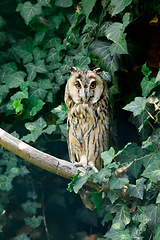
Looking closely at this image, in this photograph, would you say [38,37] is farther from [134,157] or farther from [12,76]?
[134,157]

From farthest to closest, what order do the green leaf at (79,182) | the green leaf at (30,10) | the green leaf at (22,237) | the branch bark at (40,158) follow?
the green leaf at (22,237) < the green leaf at (30,10) < the branch bark at (40,158) < the green leaf at (79,182)

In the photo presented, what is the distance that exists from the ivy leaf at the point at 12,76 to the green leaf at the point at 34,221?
111cm

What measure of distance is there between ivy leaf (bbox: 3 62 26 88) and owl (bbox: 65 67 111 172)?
1.52ft

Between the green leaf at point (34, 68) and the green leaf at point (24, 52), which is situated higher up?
the green leaf at point (24, 52)

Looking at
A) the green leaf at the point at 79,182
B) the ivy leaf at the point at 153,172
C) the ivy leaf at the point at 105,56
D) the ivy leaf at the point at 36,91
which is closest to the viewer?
the ivy leaf at the point at 153,172

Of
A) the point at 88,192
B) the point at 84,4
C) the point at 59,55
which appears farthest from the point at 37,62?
the point at 88,192

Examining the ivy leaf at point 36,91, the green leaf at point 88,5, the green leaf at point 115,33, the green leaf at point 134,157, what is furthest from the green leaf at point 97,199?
the green leaf at point 88,5

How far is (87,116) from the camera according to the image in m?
1.65

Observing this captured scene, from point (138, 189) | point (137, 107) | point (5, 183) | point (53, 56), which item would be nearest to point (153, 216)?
point (138, 189)

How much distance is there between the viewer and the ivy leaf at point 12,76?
1914mm

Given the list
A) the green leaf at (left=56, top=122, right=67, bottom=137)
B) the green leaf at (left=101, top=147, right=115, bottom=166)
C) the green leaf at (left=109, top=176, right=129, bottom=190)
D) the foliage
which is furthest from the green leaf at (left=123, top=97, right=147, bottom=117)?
the green leaf at (left=56, top=122, right=67, bottom=137)

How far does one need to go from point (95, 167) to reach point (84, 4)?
1.07 metres

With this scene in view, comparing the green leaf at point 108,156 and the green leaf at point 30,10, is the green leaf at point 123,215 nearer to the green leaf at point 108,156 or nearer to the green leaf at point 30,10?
the green leaf at point 108,156

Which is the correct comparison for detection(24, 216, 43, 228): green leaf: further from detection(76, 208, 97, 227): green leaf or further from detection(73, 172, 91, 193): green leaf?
detection(73, 172, 91, 193): green leaf
